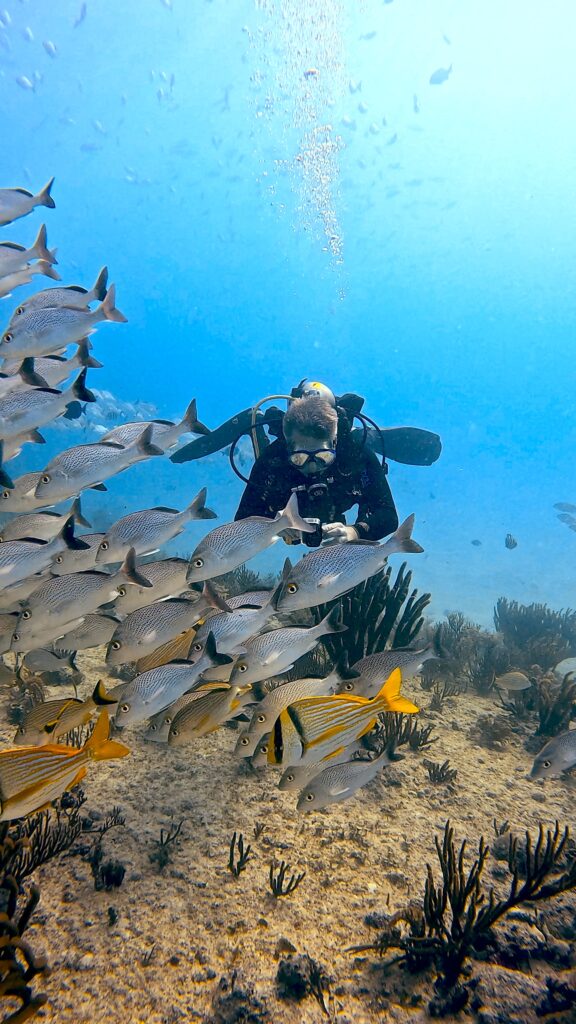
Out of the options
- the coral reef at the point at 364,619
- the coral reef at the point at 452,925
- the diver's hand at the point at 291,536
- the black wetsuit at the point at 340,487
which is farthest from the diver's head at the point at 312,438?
the coral reef at the point at 452,925

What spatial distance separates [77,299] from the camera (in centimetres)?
393

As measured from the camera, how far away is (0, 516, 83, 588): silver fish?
3002 mm

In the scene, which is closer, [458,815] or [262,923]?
[262,923]

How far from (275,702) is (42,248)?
174 inches

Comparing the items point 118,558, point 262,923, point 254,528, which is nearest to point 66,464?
point 118,558

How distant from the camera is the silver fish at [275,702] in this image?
2.98 m

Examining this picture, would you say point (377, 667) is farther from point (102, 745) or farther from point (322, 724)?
point (102, 745)

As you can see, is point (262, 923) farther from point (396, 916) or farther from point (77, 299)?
point (77, 299)

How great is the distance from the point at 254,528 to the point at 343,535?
1.66m

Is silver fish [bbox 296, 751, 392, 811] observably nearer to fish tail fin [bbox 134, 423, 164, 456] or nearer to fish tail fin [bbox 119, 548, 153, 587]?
fish tail fin [bbox 119, 548, 153, 587]

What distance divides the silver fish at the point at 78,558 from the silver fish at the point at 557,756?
3682 mm

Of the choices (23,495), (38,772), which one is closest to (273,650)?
(38,772)

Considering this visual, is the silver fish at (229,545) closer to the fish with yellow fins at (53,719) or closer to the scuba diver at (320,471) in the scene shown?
the fish with yellow fins at (53,719)

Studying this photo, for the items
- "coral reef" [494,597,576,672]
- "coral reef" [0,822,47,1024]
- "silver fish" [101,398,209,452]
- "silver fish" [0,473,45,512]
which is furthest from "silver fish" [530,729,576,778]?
"coral reef" [494,597,576,672]
